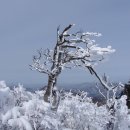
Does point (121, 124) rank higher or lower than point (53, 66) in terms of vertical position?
lower

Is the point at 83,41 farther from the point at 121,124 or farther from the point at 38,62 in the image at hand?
the point at 121,124

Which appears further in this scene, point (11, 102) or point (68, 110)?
point (68, 110)

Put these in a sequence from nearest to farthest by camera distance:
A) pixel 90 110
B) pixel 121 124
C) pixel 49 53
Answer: pixel 90 110
pixel 121 124
pixel 49 53

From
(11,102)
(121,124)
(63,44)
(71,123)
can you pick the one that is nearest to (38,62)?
(63,44)

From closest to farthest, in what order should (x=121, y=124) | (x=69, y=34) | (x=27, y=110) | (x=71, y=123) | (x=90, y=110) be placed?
(x=27, y=110) → (x=71, y=123) → (x=90, y=110) → (x=121, y=124) → (x=69, y=34)

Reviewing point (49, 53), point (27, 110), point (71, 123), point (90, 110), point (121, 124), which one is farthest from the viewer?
point (49, 53)

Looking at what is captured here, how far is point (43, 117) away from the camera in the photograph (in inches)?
234

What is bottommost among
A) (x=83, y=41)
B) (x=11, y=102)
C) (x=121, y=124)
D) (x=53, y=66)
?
(x=121, y=124)

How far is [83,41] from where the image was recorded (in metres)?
16.5

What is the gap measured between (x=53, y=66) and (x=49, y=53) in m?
0.93


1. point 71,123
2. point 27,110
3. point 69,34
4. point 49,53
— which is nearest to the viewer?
point 27,110

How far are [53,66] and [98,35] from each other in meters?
2.43

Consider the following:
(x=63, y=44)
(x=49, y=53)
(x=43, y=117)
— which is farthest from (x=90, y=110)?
(x=49, y=53)

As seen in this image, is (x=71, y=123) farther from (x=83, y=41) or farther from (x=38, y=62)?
(x=38, y=62)
